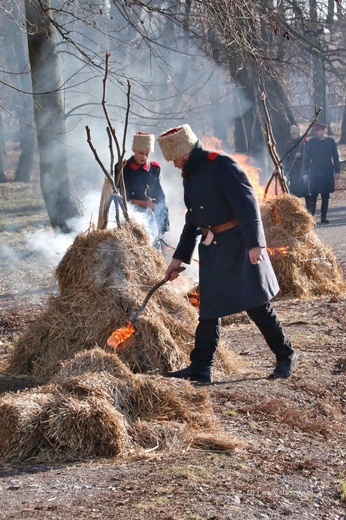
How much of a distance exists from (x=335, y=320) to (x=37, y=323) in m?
3.15

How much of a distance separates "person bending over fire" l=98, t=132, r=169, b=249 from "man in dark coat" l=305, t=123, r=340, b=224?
8.13m

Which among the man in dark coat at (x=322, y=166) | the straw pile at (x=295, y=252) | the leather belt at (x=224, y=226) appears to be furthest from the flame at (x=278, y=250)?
the man in dark coat at (x=322, y=166)

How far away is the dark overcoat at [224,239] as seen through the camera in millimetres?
6059

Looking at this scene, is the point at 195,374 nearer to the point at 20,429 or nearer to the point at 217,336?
the point at 217,336

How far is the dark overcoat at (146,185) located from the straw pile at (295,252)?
4.99 ft

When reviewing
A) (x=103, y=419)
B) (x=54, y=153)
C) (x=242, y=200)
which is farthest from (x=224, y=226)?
(x=54, y=153)

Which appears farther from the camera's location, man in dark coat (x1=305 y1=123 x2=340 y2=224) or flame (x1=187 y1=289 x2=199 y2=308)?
man in dark coat (x1=305 y1=123 x2=340 y2=224)

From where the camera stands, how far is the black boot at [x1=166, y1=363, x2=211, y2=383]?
615 cm

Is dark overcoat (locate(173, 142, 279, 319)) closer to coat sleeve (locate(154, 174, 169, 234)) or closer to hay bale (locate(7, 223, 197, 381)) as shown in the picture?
hay bale (locate(7, 223, 197, 381))

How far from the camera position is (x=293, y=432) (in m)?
5.27

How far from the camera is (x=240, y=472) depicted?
4418mm

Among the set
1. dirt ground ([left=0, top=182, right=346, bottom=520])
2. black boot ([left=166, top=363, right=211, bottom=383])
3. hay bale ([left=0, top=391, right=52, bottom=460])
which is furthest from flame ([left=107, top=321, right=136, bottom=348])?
hay bale ([left=0, top=391, right=52, bottom=460])

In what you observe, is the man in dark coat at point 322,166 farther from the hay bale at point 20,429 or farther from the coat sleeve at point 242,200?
the hay bale at point 20,429

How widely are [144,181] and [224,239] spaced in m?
3.15
